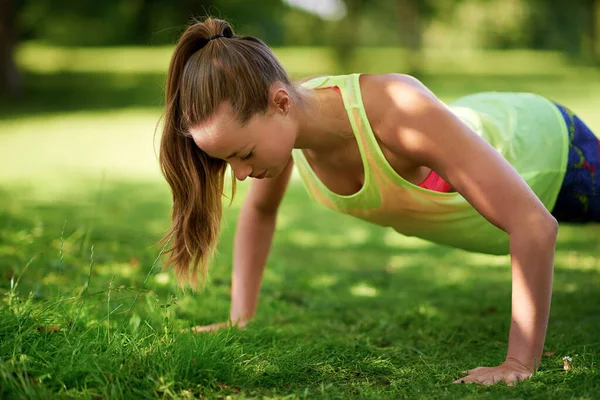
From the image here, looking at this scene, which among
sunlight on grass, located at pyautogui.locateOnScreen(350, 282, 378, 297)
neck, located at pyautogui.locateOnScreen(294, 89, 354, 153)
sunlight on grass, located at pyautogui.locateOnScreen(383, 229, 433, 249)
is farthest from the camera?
sunlight on grass, located at pyautogui.locateOnScreen(383, 229, 433, 249)

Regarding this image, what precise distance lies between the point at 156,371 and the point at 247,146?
86cm

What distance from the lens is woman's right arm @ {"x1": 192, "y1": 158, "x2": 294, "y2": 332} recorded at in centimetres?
350

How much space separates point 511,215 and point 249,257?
56.7 inches

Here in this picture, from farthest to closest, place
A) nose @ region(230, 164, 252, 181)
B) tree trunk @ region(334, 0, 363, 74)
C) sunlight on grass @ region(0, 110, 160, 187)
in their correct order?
tree trunk @ region(334, 0, 363, 74) → sunlight on grass @ region(0, 110, 160, 187) → nose @ region(230, 164, 252, 181)

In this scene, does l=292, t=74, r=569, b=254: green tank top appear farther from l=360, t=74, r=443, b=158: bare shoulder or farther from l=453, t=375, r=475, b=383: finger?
l=453, t=375, r=475, b=383: finger

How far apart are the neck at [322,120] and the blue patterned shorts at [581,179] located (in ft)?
3.85

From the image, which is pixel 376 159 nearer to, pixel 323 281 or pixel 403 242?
pixel 323 281

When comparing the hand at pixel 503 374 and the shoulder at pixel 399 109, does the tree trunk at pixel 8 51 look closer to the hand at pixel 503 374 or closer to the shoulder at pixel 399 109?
the shoulder at pixel 399 109

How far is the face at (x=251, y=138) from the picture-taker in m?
2.64

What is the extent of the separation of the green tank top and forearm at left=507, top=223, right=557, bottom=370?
1.85 ft

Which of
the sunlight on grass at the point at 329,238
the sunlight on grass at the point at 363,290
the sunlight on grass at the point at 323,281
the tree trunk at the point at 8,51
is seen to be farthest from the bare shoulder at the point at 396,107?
the tree trunk at the point at 8,51

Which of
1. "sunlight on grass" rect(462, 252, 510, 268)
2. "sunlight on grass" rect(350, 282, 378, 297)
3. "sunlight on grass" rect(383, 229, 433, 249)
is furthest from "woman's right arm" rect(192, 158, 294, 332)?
"sunlight on grass" rect(383, 229, 433, 249)

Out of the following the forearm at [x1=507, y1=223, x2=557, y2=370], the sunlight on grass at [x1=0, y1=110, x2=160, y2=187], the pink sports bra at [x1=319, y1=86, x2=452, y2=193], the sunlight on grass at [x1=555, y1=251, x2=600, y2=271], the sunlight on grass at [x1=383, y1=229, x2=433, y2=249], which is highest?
the pink sports bra at [x1=319, y1=86, x2=452, y2=193]

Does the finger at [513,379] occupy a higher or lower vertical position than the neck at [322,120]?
lower
